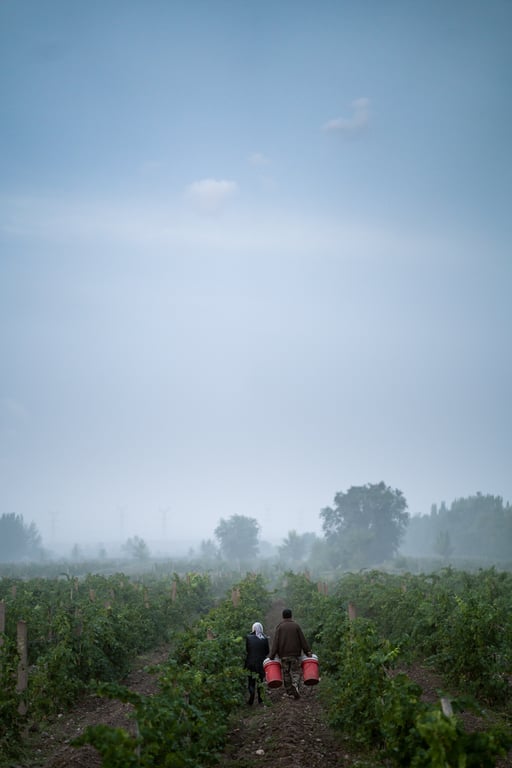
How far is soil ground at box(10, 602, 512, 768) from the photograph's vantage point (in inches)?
309

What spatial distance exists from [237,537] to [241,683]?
105491 mm

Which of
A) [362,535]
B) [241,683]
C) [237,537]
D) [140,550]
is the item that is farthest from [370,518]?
[241,683]

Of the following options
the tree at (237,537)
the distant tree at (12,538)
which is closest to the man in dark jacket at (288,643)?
the tree at (237,537)

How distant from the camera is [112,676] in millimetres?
13250

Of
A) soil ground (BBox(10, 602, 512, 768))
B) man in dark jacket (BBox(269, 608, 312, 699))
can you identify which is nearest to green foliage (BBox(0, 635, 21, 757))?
soil ground (BBox(10, 602, 512, 768))

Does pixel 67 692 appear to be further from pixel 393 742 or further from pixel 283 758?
pixel 393 742

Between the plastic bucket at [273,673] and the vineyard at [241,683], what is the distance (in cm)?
50

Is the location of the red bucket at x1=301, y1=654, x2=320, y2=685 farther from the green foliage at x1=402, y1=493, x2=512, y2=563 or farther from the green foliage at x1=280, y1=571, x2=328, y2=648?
the green foliage at x1=402, y1=493, x2=512, y2=563

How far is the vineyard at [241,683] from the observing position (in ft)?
18.2

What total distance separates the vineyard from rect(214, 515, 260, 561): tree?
9673cm

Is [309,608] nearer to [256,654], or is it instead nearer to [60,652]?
[256,654]

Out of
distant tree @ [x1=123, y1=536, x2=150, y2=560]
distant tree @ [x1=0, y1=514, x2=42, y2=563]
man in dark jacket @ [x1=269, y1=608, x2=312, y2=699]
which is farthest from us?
distant tree @ [x1=0, y1=514, x2=42, y2=563]

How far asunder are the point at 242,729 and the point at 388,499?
86713mm

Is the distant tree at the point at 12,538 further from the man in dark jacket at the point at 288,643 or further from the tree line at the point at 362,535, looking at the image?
the man in dark jacket at the point at 288,643
